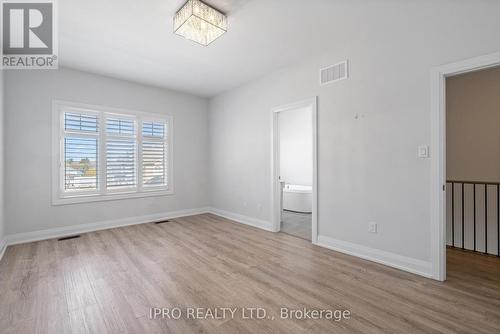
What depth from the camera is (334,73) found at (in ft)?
10.8

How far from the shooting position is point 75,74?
4121 millimetres

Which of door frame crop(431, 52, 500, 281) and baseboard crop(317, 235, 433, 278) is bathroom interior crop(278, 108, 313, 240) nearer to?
baseboard crop(317, 235, 433, 278)

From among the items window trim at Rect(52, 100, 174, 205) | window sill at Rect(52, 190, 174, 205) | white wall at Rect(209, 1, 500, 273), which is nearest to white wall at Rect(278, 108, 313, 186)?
white wall at Rect(209, 1, 500, 273)

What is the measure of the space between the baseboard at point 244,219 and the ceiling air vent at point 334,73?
2.60m

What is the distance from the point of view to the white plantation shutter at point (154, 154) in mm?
4977

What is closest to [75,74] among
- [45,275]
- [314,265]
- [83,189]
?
[83,189]

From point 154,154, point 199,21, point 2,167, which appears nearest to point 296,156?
point 154,154

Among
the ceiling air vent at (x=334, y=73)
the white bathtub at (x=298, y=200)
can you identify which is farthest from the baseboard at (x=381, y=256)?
the ceiling air vent at (x=334, y=73)

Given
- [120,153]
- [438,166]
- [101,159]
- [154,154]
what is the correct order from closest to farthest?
[438,166] → [101,159] → [120,153] → [154,154]

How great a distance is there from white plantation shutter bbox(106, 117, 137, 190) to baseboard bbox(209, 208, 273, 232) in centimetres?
194

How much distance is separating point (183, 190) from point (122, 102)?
226 centimetres

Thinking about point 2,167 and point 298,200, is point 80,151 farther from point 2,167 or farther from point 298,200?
point 298,200

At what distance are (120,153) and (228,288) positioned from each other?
364 centimetres

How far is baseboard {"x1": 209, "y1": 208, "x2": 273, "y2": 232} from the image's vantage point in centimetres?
438
